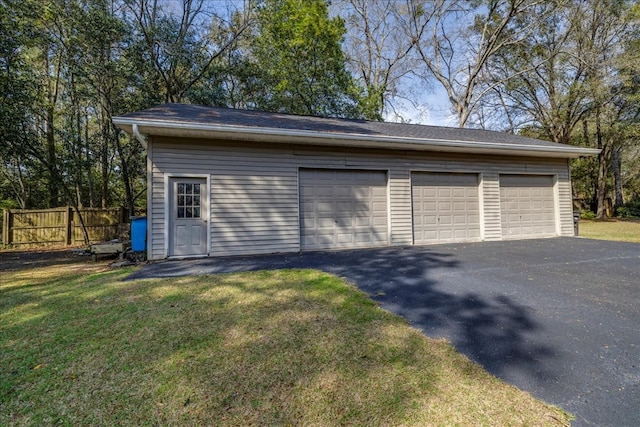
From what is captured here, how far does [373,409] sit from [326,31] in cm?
1556

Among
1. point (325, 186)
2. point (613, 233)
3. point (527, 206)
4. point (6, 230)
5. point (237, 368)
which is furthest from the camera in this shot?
point (613, 233)

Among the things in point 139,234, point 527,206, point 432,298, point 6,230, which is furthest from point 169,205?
point 527,206

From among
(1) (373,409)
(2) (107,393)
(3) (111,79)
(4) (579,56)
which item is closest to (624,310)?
(1) (373,409)

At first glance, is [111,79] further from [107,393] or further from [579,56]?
[579,56]

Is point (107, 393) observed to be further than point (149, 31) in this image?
No

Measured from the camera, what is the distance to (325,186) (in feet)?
24.4

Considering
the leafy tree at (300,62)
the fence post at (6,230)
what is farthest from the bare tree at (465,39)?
the fence post at (6,230)

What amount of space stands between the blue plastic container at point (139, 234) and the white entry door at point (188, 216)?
0.55 metres

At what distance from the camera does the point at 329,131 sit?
275 inches

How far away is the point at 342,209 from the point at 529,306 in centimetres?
473

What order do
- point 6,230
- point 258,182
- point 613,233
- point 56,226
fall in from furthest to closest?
point 613,233, point 56,226, point 6,230, point 258,182

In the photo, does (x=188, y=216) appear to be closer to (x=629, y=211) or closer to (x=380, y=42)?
(x=380, y=42)

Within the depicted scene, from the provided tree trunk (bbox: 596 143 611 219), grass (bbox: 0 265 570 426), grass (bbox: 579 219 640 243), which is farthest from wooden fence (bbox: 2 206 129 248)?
tree trunk (bbox: 596 143 611 219)

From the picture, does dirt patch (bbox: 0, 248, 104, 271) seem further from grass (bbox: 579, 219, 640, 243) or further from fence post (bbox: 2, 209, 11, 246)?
grass (bbox: 579, 219, 640, 243)
